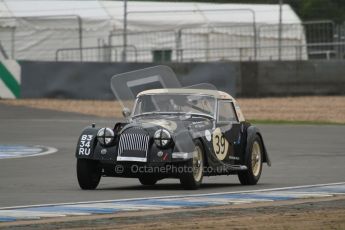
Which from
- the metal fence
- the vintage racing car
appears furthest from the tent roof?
the vintage racing car

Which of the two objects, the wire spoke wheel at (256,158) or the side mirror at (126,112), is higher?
the side mirror at (126,112)

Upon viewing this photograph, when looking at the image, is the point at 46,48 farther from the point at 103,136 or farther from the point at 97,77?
the point at 103,136

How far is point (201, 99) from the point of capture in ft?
49.6

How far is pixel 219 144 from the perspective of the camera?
47.4ft

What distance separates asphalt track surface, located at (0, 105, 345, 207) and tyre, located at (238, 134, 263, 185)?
15cm

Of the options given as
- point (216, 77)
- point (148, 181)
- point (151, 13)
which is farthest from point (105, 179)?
point (151, 13)

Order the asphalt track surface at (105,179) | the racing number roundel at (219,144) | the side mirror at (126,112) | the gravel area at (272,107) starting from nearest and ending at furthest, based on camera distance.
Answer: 1. the asphalt track surface at (105,179)
2. the racing number roundel at (219,144)
3. the side mirror at (126,112)
4. the gravel area at (272,107)

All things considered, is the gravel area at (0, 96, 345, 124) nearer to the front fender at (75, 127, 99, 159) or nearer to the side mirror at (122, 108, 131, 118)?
the side mirror at (122, 108, 131, 118)

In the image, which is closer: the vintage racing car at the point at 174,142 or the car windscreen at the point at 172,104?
the vintage racing car at the point at 174,142

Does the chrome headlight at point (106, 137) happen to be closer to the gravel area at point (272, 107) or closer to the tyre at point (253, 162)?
the tyre at point (253, 162)

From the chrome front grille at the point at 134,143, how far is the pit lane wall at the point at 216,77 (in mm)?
19634

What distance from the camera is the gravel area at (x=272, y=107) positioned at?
30.8 metres

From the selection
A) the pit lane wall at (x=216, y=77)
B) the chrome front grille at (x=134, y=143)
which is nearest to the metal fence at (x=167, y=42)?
the pit lane wall at (x=216, y=77)

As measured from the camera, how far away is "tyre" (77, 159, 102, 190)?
13.9 metres
